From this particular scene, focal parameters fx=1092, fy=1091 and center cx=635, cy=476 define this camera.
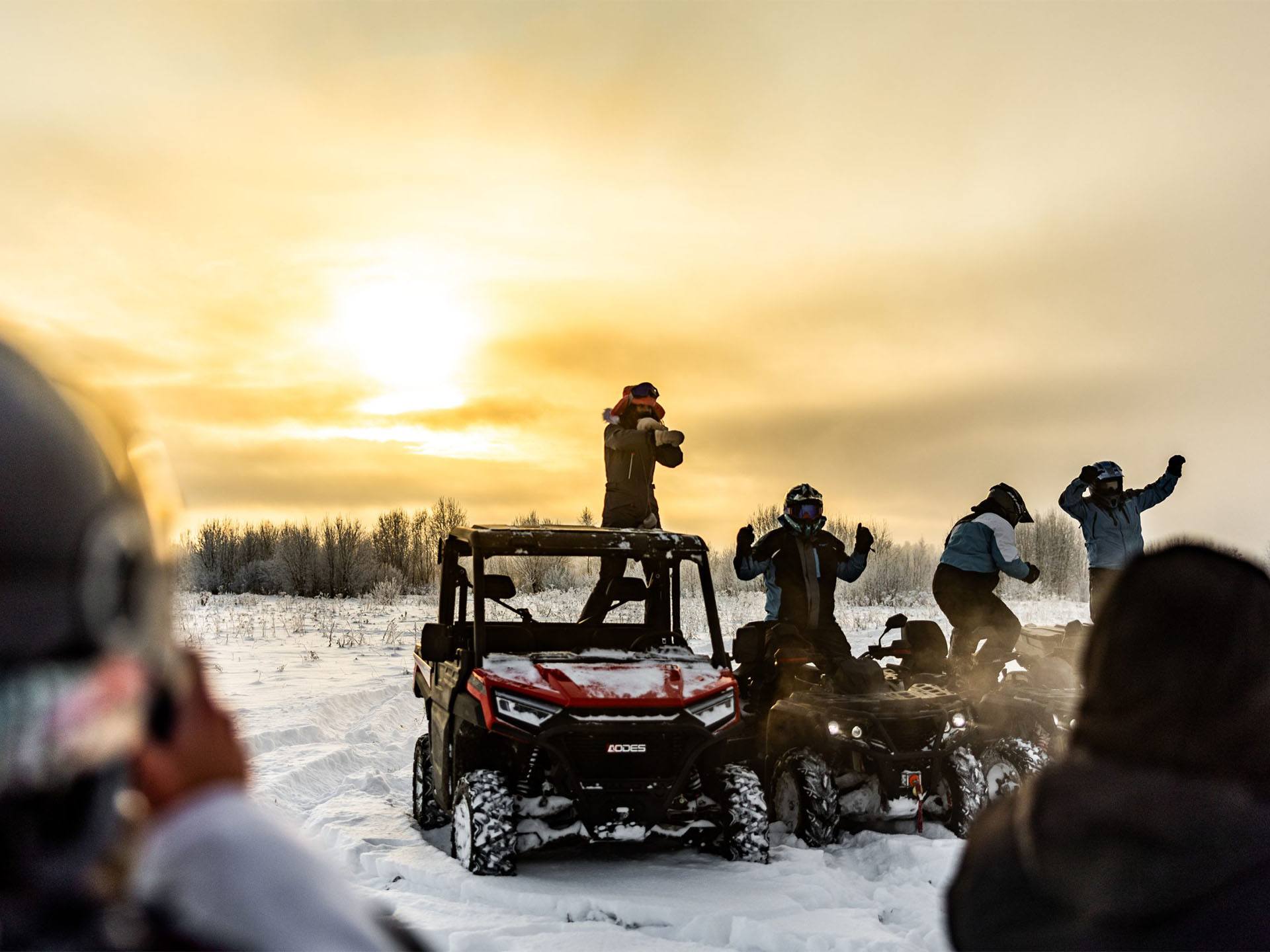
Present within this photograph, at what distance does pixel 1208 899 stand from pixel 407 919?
4380 mm

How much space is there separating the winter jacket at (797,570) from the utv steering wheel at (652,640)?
1279 millimetres

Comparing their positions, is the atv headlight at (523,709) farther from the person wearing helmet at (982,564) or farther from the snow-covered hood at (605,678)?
the person wearing helmet at (982,564)

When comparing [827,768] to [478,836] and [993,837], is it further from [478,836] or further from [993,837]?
[993,837]

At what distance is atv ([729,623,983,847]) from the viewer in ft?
24.0

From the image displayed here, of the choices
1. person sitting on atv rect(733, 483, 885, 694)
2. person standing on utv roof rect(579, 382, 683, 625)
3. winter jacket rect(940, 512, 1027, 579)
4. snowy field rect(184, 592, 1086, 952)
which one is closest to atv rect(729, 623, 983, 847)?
snowy field rect(184, 592, 1086, 952)

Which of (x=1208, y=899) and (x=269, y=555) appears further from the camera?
(x=269, y=555)

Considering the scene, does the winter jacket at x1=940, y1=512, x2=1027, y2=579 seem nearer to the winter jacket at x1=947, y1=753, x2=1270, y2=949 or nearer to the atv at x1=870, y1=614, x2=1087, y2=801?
the atv at x1=870, y1=614, x2=1087, y2=801

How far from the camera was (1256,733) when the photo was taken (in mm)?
1893

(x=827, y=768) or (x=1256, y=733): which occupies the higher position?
(x=1256, y=733)

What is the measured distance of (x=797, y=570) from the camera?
30.9 ft

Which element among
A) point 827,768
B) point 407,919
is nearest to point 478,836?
point 407,919

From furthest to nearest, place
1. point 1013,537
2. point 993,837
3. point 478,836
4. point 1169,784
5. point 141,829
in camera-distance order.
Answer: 1. point 1013,537
2. point 478,836
3. point 993,837
4. point 1169,784
5. point 141,829

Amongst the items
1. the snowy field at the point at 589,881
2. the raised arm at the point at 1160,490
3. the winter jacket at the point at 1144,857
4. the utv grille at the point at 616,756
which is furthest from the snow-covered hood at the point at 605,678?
the raised arm at the point at 1160,490

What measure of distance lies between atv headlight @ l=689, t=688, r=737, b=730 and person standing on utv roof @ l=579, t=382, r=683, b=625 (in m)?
3.32
